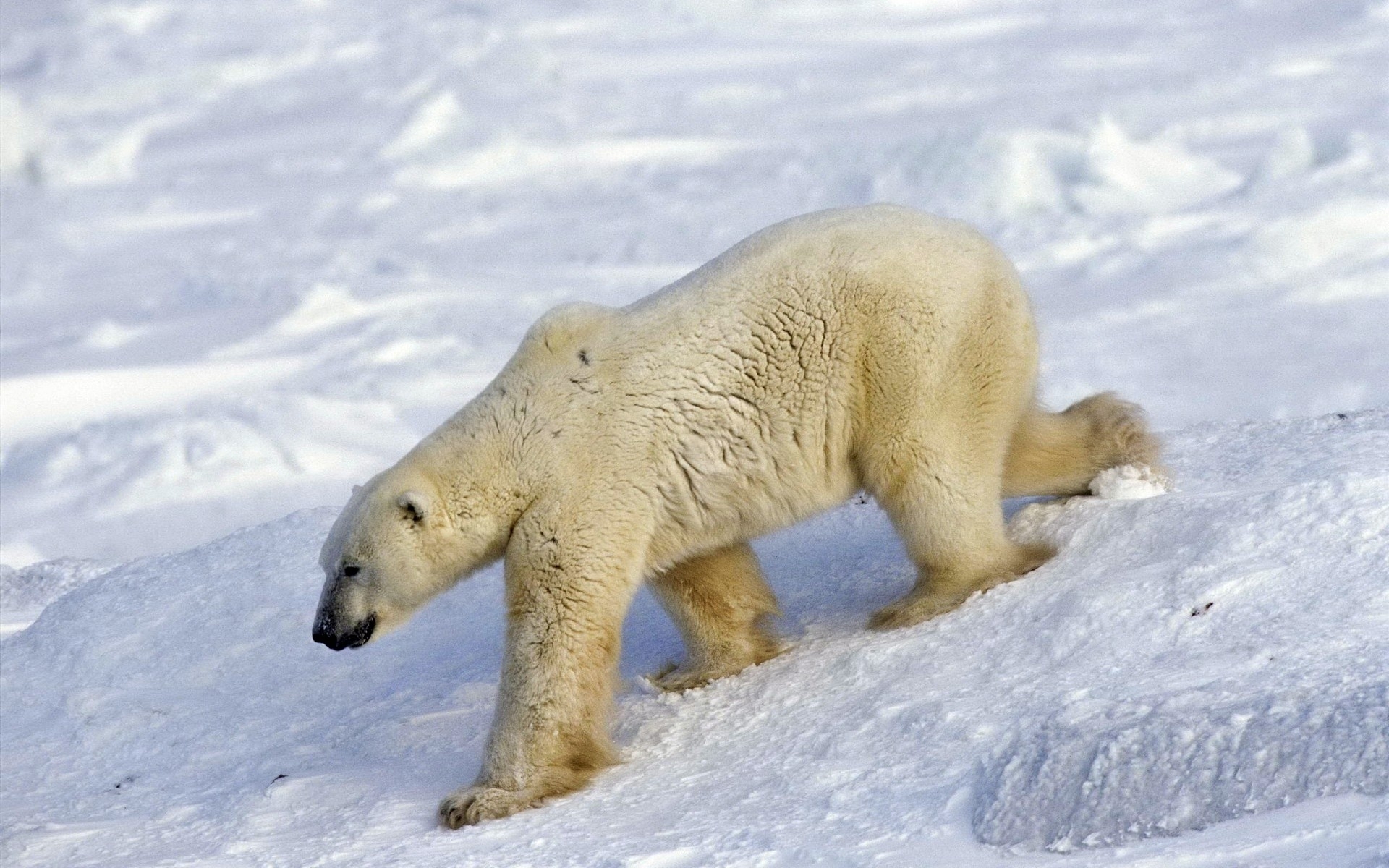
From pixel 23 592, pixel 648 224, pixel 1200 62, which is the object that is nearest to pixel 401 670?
pixel 23 592

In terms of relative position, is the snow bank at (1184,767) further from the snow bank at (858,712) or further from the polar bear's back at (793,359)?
the polar bear's back at (793,359)

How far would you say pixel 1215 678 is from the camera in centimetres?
355

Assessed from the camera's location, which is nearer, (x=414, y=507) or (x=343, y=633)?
(x=414, y=507)

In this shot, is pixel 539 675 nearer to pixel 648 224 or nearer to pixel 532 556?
pixel 532 556

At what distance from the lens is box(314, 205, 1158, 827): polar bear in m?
4.47

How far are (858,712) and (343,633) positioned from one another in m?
1.53

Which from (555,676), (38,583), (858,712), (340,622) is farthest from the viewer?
(38,583)

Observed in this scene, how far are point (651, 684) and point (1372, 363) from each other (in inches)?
327

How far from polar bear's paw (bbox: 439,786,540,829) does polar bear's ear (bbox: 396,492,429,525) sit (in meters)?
0.79

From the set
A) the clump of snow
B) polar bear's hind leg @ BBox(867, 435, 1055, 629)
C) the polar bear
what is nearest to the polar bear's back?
the polar bear

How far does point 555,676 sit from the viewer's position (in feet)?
14.1

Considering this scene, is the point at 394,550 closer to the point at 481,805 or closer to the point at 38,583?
the point at 481,805

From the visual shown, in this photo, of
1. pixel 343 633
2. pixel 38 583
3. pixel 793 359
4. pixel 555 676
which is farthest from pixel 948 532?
pixel 38 583

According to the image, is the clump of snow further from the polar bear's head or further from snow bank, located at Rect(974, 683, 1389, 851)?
the polar bear's head
